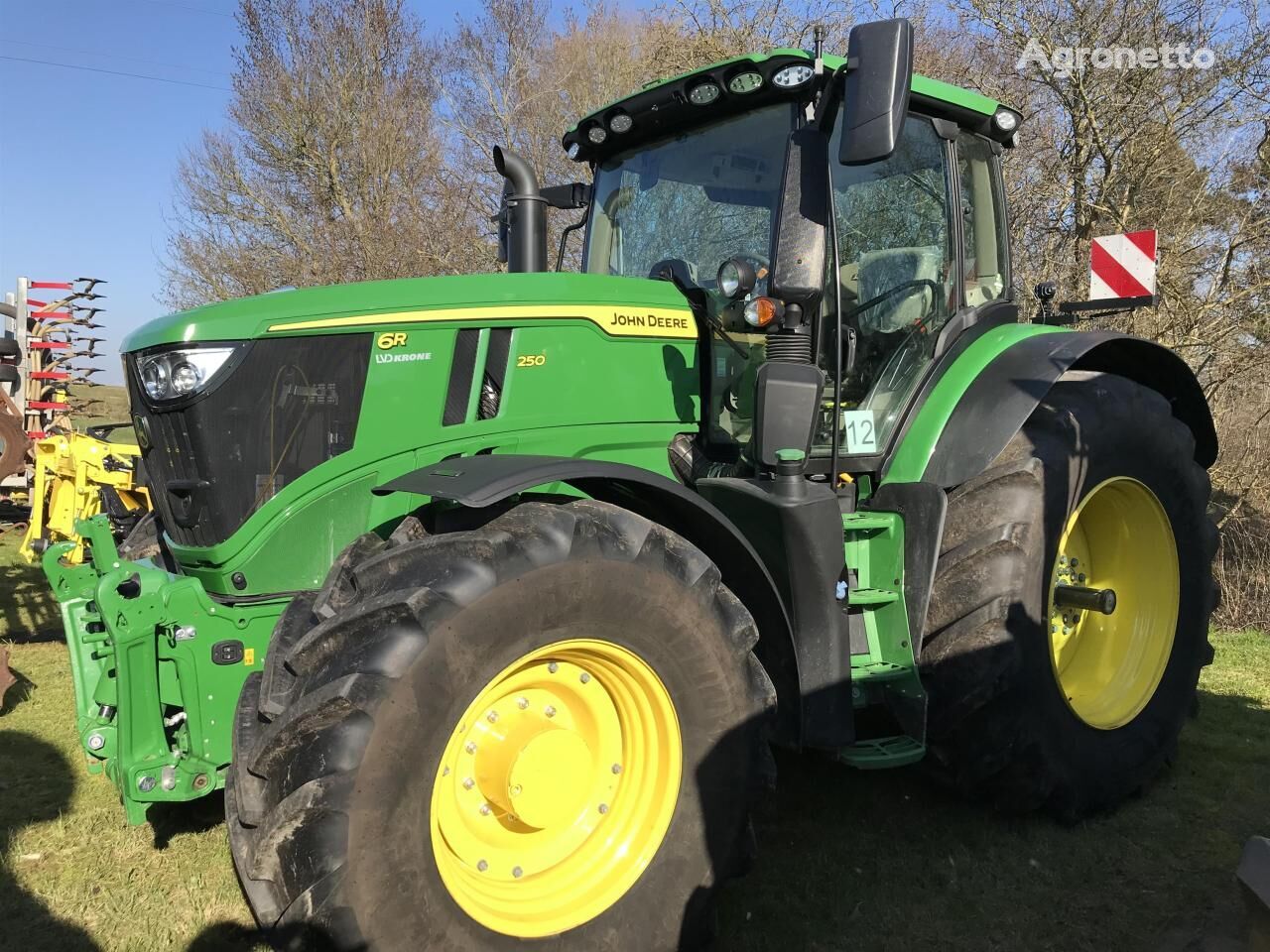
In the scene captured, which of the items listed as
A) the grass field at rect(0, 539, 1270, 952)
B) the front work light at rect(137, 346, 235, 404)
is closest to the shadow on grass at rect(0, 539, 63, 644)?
the grass field at rect(0, 539, 1270, 952)

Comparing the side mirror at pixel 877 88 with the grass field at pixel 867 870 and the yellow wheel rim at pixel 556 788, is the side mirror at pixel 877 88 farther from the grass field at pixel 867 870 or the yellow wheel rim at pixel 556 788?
the grass field at pixel 867 870

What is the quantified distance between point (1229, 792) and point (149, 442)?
438 cm

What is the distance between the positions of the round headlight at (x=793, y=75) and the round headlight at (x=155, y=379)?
7.21 ft

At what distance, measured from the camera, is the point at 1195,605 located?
4188mm

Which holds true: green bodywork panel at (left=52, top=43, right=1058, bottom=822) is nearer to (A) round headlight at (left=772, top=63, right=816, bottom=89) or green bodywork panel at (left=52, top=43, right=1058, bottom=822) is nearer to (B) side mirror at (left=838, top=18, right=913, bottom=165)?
(A) round headlight at (left=772, top=63, right=816, bottom=89)

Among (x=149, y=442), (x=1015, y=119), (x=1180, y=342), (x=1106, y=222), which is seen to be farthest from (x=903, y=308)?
(x=1106, y=222)

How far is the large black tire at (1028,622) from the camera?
338cm

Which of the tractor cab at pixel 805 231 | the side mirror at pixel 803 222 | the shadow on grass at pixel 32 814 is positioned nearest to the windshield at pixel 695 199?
the tractor cab at pixel 805 231

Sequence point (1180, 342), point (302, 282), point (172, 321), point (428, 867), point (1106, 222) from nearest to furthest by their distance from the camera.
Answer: point (428, 867)
point (172, 321)
point (1180, 342)
point (1106, 222)
point (302, 282)

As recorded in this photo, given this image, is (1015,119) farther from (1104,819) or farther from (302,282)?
(302,282)

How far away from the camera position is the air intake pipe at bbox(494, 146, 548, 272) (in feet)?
12.9

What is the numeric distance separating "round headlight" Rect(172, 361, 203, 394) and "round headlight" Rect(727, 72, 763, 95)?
204cm

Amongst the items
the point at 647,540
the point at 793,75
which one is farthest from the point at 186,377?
the point at 793,75

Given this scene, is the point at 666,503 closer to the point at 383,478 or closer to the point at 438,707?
the point at 383,478
